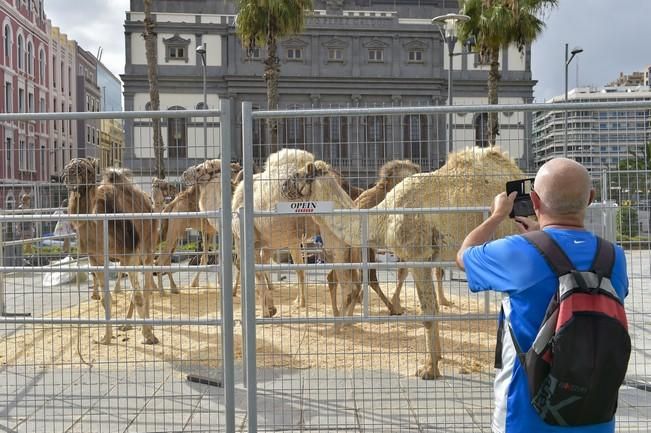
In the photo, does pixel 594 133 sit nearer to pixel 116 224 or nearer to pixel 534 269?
pixel 534 269

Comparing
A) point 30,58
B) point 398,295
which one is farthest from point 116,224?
point 30,58

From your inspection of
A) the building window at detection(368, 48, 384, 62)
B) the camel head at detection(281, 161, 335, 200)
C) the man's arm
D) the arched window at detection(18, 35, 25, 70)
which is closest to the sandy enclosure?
the camel head at detection(281, 161, 335, 200)

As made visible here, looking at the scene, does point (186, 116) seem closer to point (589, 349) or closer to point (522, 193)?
point (522, 193)

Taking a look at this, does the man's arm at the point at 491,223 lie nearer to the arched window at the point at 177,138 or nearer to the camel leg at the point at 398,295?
the arched window at the point at 177,138

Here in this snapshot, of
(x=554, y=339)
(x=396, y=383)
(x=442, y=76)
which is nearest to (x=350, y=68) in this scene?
(x=442, y=76)

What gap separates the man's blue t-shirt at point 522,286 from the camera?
2.42 m

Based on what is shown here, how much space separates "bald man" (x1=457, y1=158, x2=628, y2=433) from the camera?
7.97 feet

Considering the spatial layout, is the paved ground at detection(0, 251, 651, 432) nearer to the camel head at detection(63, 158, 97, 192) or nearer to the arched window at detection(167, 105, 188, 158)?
the camel head at detection(63, 158, 97, 192)

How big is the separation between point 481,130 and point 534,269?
2163 mm

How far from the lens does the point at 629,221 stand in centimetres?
445

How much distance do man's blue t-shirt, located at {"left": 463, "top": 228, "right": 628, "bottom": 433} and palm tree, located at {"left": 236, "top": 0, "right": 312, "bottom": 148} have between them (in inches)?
821

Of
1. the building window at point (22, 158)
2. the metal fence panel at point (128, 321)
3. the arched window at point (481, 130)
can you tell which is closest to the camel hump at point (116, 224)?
the metal fence panel at point (128, 321)

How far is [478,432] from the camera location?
489cm

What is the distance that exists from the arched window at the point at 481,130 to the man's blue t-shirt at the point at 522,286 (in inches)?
71.3
